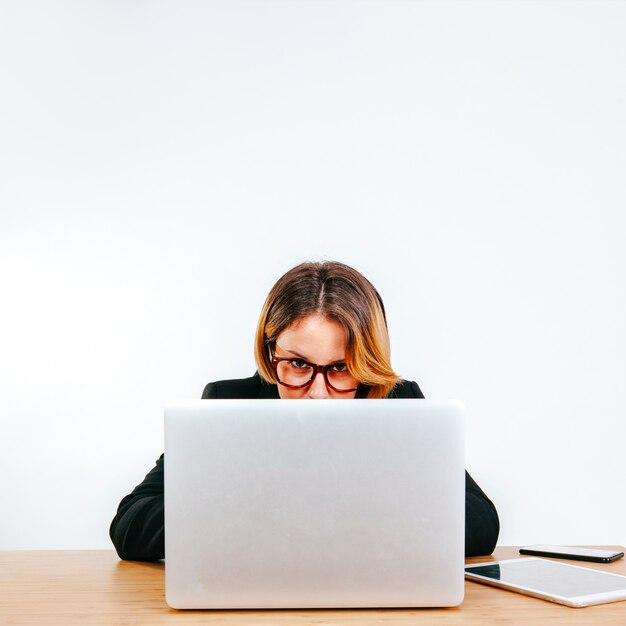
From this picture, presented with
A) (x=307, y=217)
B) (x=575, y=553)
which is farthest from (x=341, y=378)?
(x=307, y=217)

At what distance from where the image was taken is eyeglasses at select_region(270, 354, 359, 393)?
1.45 metres

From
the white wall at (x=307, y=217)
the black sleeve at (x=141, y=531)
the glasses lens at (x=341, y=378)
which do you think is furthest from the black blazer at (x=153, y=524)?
the white wall at (x=307, y=217)

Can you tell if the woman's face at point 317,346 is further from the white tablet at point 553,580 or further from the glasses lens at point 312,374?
the white tablet at point 553,580

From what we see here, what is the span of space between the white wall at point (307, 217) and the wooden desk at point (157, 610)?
1.43 metres

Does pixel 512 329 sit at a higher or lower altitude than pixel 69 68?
lower

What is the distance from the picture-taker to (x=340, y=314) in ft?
4.86

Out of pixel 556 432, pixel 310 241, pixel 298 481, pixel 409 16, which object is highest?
pixel 409 16

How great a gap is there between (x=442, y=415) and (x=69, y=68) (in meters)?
2.19

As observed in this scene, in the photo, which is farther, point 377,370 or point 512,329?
point 512,329

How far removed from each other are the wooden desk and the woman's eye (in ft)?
1.67

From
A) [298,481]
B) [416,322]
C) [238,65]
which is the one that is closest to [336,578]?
[298,481]

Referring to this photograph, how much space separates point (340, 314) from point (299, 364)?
13 centimetres

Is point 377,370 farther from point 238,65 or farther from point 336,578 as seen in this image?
point 238,65

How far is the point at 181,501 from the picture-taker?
827 mm
